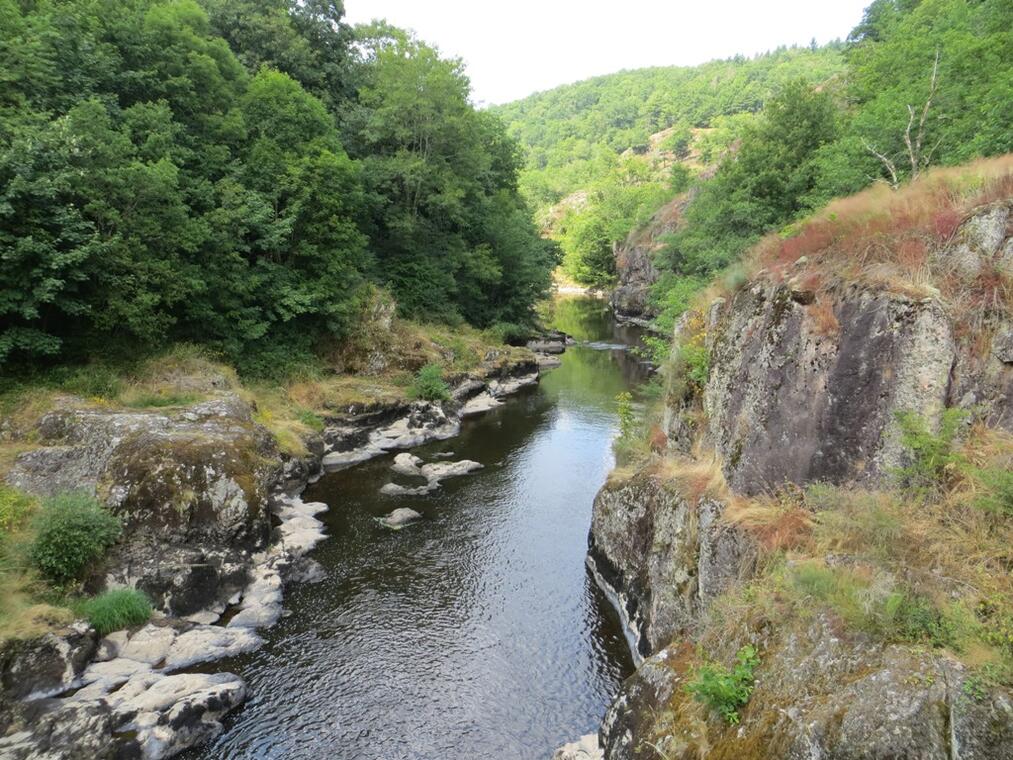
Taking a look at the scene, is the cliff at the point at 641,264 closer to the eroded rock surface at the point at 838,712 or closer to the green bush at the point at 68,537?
the green bush at the point at 68,537

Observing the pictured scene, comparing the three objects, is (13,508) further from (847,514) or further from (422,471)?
(847,514)

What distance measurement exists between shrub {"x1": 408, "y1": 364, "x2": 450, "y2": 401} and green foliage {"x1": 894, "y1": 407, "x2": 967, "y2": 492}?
2310 centimetres

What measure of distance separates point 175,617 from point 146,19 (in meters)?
22.5

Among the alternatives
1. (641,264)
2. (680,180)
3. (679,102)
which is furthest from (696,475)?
(679,102)

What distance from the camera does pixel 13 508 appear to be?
13289mm

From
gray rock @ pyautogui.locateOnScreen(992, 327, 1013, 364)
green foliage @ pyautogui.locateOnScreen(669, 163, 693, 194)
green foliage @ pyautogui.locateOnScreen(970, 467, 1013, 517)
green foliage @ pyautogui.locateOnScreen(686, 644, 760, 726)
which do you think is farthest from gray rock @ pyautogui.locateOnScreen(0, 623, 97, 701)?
green foliage @ pyautogui.locateOnScreen(669, 163, 693, 194)

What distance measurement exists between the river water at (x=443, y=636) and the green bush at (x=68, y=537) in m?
4.17

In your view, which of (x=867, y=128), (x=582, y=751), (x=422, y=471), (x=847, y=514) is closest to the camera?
(x=847, y=514)

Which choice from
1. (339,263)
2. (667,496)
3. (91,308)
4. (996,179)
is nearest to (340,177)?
(339,263)

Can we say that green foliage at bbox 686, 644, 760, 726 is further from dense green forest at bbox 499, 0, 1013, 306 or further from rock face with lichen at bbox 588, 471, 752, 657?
dense green forest at bbox 499, 0, 1013, 306

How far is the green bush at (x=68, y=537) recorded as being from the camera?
499 inches

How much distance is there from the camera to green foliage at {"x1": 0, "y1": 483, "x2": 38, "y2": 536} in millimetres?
12930

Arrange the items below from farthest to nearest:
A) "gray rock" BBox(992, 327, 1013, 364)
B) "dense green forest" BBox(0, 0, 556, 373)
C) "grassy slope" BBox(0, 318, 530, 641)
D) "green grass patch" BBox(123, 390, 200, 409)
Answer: "green grass patch" BBox(123, 390, 200, 409) < "dense green forest" BBox(0, 0, 556, 373) < "grassy slope" BBox(0, 318, 530, 641) < "gray rock" BBox(992, 327, 1013, 364)

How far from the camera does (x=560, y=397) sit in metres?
34.9
